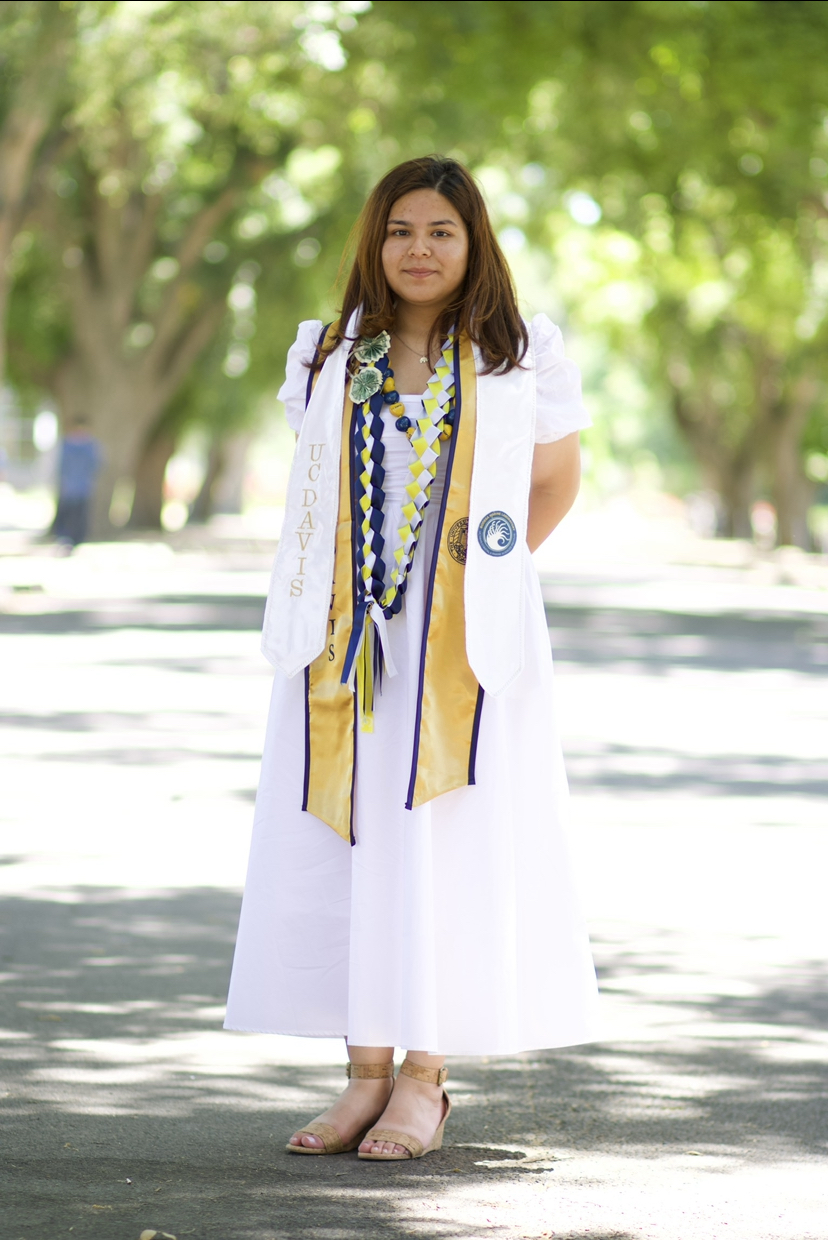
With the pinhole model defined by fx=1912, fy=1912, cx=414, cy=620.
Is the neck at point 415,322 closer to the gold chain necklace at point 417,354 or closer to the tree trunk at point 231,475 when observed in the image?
the gold chain necklace at point 417,354

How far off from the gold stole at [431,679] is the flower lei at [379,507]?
0.09 ft

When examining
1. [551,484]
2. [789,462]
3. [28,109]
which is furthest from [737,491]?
[551,484]

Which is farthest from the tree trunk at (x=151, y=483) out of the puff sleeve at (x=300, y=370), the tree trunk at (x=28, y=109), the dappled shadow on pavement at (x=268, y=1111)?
the puff sleeve at (x=300, y=370)

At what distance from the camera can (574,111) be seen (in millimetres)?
23344

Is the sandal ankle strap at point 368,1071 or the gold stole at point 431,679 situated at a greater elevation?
the gold stole at point 431,679

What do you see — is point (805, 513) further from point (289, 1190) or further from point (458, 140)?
point (289, 1190)

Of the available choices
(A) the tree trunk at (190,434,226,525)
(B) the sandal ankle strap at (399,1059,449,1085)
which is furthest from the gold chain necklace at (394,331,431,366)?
(A) the tree trunk at (190,434,226,525)

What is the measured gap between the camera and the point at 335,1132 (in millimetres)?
3969

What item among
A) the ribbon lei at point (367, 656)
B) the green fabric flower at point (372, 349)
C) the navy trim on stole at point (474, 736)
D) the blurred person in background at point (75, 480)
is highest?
the green fabric flower at point (372, 349)

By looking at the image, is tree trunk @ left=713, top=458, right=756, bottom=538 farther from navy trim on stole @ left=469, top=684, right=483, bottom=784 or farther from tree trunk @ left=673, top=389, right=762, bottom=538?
navy trim on stole @ left=469, top=684, right=483, bottom=784

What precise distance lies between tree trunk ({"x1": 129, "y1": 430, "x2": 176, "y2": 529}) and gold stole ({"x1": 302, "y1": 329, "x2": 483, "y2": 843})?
122 feet

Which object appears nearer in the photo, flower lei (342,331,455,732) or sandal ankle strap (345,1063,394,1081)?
flower lei (342,331,455,732)

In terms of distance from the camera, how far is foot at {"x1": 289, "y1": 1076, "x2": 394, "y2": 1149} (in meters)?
3.96

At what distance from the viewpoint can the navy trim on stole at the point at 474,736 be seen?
3.87 m
